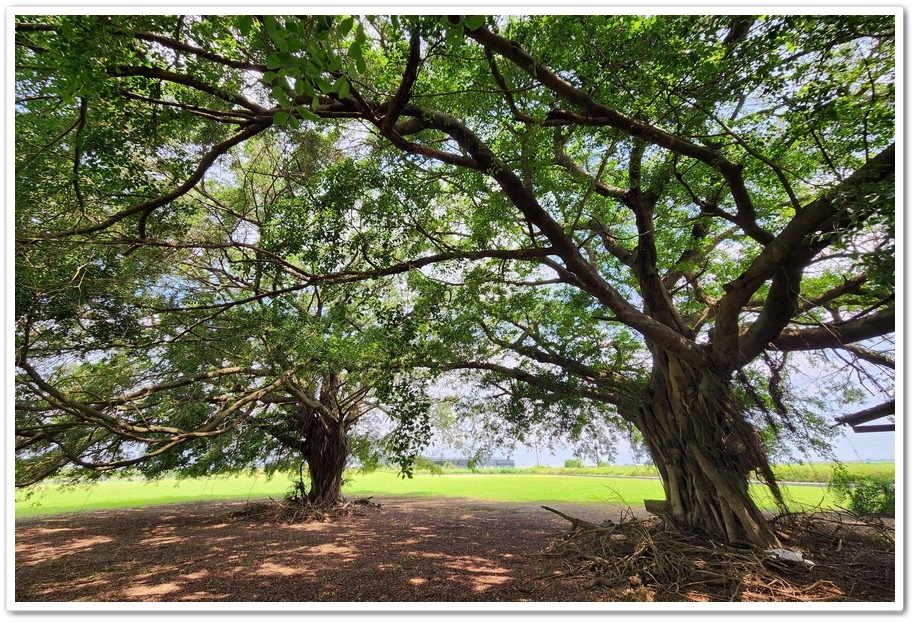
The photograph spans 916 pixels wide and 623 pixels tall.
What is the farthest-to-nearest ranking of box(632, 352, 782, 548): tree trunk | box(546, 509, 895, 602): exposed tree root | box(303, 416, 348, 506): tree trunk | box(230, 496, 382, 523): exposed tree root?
box(303, 416, 348, 506): tree trunk, box(230, 496, 382, 523): exposed tree root, box(632, 352, 782, 548): tree trunk, box(546, 509, 895, 602): exposed tree root

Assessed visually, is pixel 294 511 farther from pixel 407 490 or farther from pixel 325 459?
pixel 407 490

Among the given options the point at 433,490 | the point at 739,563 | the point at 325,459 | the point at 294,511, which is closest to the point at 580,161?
the point at 739,563

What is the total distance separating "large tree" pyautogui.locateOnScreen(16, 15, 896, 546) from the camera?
213cm

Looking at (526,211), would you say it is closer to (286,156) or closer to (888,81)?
(888,81)

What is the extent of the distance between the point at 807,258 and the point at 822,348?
1357mm

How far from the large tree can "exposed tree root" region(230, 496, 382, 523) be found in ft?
13.1

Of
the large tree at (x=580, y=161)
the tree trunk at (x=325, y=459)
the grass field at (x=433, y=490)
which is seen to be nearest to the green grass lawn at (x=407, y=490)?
the grass field at (x=433, y=490)

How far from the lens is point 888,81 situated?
2.35m

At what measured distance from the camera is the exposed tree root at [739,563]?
254 cm

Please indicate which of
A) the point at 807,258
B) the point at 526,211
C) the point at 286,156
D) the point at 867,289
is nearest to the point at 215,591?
the point at 526,211

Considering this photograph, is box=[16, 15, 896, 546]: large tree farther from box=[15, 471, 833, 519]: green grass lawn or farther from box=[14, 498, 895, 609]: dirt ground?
box=[15, 471, 833, 519]: green grass lawn

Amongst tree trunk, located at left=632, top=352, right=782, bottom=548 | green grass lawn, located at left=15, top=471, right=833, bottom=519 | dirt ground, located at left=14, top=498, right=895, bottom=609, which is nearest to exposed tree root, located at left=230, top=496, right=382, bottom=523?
green grass lawn, located at left=15, top=471, right=833, bottom=519

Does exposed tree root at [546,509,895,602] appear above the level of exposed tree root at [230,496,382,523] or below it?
above
